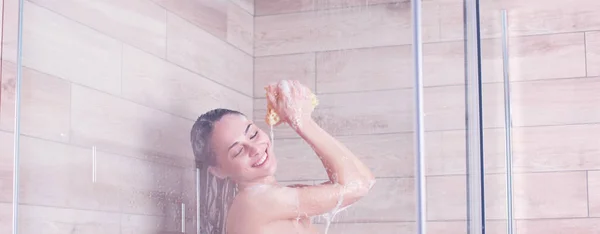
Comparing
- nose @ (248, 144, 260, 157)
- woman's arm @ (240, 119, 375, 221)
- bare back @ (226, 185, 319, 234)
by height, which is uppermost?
nose @ (248, 144, 260, 157)

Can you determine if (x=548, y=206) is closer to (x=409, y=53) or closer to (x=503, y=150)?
(x=503, y=150)

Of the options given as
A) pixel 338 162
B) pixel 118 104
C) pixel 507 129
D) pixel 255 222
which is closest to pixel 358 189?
pixel 338 162

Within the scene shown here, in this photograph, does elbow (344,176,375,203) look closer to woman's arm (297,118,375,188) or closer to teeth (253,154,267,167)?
woman's arm (297,118,375,188)

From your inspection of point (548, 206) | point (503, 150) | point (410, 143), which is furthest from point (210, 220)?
point (548, 206)

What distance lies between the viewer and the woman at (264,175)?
4.14ft

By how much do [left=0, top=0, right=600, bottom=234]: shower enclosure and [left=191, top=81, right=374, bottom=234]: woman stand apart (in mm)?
15

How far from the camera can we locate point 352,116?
127cm

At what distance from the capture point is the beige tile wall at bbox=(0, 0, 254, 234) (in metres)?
1.34

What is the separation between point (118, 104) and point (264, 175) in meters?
0.26

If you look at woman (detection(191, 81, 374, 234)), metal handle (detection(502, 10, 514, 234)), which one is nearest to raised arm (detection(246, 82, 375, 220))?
woman (detection(191, 81, 374, 234))

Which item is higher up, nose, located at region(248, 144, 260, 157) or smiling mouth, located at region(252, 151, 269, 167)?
nose, located at region(248, 144, 260, 157)

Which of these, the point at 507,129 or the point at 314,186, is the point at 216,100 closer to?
the point at 314,186

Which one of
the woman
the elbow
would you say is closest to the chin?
the woman

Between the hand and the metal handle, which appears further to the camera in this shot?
the metal handle
